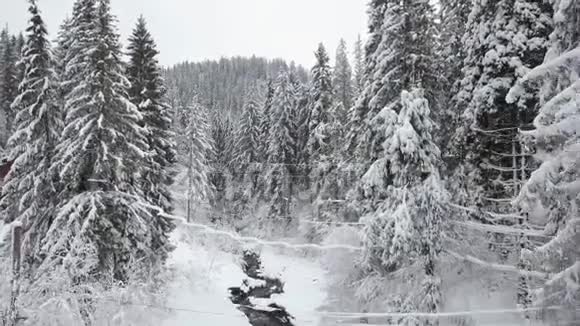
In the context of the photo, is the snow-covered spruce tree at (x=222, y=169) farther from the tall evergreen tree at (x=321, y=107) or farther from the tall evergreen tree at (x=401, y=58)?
the tall evergreen tree at (x=401, y=58)

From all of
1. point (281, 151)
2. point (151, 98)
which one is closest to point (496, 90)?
point (151, 98)

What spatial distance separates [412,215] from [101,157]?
35.2 feet

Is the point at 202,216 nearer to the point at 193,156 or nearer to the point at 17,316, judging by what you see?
the point at 193,156

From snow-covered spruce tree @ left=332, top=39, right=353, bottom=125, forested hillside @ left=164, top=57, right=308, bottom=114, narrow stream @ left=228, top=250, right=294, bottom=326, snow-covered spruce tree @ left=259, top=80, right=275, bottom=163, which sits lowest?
narrow stream @ left=228, top=250, right=294, bottom=326

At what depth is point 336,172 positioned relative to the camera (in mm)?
26438

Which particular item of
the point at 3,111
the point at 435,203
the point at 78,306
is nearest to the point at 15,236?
the point at 78,306

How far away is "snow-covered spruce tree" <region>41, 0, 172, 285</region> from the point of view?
13.4 meters

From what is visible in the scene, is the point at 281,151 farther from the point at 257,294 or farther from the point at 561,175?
the point at 561,175

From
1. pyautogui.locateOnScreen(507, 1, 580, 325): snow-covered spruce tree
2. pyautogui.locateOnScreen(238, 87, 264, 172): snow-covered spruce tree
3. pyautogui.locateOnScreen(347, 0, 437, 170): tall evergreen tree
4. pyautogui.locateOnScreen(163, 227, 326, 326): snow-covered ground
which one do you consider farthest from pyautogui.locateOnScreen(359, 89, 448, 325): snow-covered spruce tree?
pyautogui.locateOnScreen(238, 87, 264, 172): snow-covered spruce tree

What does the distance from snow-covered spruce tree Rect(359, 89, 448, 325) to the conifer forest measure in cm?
5

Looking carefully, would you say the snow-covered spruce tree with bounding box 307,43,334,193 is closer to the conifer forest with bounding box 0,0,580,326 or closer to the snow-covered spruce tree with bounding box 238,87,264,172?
the conifer forest with bounding box 0,0,580,326

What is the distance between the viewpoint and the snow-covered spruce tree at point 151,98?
732 inches

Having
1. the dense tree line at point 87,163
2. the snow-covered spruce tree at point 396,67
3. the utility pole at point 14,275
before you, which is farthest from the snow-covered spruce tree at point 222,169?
the utility pole at point 14,275

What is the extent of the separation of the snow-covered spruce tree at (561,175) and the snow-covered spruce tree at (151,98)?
53.2ft
